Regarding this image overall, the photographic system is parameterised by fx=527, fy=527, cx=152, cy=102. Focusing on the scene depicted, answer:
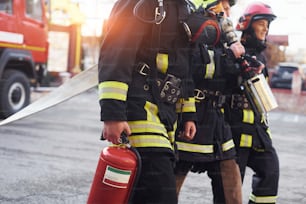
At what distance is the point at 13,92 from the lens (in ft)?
29.8

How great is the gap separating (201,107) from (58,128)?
207 inches

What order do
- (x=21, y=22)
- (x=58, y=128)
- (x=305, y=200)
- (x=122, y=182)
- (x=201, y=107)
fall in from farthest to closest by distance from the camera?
(x=21, y=22), (x=58, y=128), (x=305, y=200), (x=201, y=107), (x=122, y=182)

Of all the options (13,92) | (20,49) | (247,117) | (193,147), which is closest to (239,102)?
(247,117)

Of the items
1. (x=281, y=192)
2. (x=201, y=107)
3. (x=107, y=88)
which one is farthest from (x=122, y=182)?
(x=281, y=192)

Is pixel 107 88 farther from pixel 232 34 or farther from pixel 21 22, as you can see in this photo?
pixel 21 22

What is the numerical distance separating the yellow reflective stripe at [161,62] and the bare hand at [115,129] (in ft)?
1.07

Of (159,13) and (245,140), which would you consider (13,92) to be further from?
(159,13)

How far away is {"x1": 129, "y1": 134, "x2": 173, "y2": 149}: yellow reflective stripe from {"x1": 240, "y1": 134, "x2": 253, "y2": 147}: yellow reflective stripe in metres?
0.94

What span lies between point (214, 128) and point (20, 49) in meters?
6.89

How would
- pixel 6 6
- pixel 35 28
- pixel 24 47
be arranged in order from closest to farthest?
pixel 6 6, pixel 24 47, pixel 35 28

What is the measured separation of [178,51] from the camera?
2365 mm

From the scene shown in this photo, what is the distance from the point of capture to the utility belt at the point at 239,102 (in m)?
3.09

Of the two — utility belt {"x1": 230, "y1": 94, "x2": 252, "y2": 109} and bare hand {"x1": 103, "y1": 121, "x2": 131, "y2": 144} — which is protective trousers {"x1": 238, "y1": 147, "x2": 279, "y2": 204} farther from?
bare hand {"x1": 103, "y1": 121, "x2": 131, "y2": 144}

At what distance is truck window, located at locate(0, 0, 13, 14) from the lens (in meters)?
8.41
